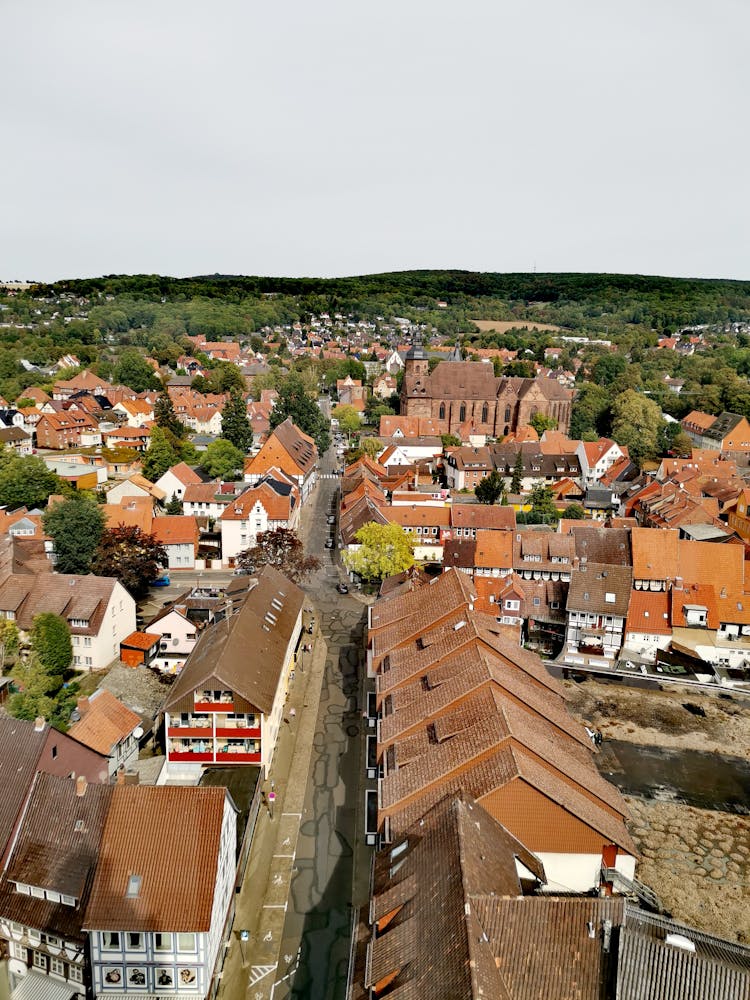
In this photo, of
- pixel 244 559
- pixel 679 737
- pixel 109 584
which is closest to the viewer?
pixel 679 737

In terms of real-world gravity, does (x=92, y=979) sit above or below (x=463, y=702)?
below

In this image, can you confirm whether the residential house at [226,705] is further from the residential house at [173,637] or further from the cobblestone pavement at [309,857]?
the residential house at [173,637]

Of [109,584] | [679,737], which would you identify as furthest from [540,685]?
[109,584]

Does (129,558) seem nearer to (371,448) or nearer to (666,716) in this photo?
(666,716)

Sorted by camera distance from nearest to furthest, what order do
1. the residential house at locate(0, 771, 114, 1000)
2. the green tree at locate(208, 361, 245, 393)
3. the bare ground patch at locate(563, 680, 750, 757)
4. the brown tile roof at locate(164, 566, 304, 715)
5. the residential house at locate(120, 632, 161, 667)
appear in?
1. the residential house at locate(0, 771, 114, 1000)
2. the brown tile roof at locate(164, 566, 304, 715)
3. the bare ground patch at locate(563, 680, 750, 757)
4. the residential house at locate(120, 632, 161, 667)
5. the green tree at locate(208, 361, 245, 393)

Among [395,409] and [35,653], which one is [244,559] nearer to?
[35,653]

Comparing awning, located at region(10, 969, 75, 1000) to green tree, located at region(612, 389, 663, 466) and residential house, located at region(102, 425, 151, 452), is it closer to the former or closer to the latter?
residential house, located at region(102, 425, 151, 452)

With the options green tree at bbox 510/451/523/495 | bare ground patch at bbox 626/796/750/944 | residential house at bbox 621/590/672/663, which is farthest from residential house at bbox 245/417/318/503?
bare ground patch at bbox 626/796/750/944

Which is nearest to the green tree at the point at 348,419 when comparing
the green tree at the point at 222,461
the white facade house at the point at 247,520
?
the green tree at the point at 222,461
